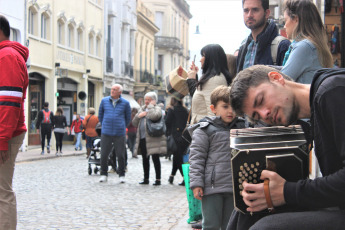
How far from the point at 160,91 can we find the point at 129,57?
13176 millimetres

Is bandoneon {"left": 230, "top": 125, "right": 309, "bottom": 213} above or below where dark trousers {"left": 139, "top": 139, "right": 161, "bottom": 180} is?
above

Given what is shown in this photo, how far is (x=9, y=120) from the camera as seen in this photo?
5.08 m

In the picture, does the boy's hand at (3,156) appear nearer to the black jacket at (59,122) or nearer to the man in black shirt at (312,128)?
the man in black shirt at (312,128)

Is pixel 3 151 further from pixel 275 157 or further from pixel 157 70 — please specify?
pixel 157 70

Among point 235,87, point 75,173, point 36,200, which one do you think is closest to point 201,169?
point 235,87

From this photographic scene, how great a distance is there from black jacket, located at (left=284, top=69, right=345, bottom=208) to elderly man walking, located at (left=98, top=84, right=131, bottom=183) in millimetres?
9838

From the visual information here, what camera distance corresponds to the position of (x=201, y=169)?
5.22 meters

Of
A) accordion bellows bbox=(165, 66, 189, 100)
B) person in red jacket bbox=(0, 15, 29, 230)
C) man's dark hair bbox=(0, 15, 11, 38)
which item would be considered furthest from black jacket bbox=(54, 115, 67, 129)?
person in red jacket bbox=(0, 15, 29, 230)

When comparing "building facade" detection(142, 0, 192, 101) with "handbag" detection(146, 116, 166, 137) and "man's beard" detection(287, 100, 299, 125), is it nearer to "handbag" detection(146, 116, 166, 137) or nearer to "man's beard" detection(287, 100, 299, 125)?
"handbag" detection(146, 116, 166, 137)

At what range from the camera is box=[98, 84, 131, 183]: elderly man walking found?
12500 millimetres

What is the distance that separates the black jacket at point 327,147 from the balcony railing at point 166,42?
209 feet

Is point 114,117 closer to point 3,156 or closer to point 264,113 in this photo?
point 3,156

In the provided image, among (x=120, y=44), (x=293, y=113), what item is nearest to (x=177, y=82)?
(x=293, y=113)

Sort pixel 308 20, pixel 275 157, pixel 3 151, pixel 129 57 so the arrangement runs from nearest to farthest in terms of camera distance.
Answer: pixel 275 157 < pixel 308 20 < pixel 3 151 < pixel 129 57
